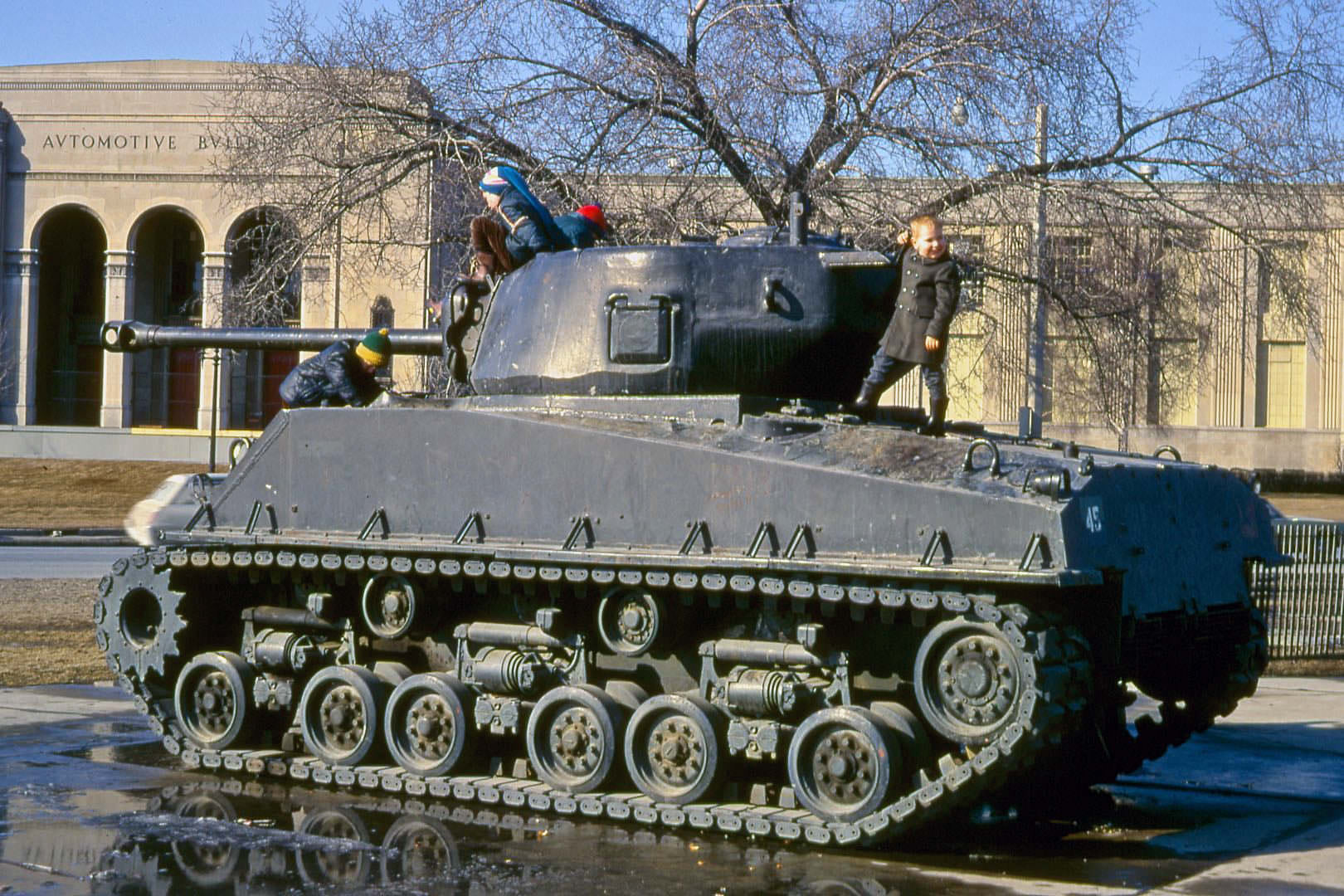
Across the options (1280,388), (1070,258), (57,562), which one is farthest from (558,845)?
(1280,388)

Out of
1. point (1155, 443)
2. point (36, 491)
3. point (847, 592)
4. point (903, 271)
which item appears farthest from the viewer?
point (36, 491)

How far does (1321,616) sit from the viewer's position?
58.1 ft

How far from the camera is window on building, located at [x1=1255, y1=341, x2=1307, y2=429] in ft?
155

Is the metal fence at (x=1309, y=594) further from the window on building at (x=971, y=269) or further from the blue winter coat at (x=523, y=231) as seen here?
the blue winter coat at (x=523, y=231)

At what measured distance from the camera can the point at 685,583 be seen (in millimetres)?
8867

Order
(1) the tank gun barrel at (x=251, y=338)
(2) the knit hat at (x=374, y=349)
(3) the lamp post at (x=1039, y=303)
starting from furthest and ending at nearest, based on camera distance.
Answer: (3) the lamp post at (x=1039, y=303) → (1) the tank gun barrel at (x=251, y=338) → (2) the knit hat at (x=374, y=349)

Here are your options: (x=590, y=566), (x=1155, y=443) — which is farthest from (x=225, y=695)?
(x=1155, y=443)

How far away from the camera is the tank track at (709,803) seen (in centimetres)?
806

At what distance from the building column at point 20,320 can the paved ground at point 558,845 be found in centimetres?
4427

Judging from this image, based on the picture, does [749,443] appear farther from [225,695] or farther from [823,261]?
[225,695]

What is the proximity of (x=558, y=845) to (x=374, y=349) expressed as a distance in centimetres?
378

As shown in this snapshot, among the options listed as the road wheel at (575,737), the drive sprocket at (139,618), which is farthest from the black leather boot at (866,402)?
the drive sprocket at (139,618)

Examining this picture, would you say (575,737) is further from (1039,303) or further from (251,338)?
(1039,303)

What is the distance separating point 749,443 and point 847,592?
3.24 ft
